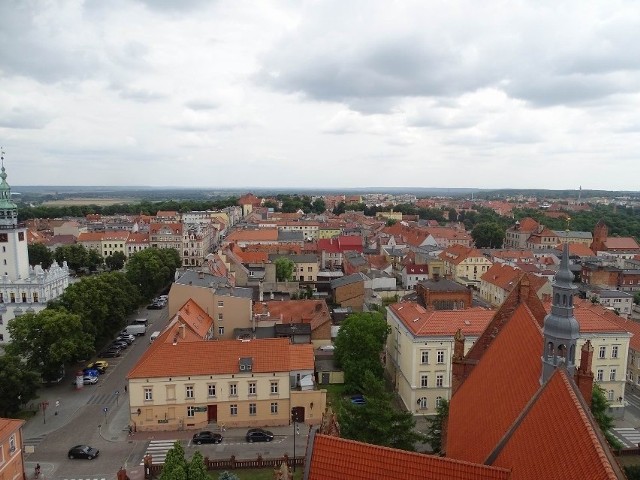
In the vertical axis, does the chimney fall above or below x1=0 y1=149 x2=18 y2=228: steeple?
below

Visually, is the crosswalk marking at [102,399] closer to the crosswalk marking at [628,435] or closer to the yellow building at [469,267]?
the crosswalk marking at [628,435]

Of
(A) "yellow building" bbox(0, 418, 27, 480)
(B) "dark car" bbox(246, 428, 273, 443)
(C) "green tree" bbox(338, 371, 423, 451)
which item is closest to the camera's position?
(C) "green tree" bbox(338, 371, 423, 451)

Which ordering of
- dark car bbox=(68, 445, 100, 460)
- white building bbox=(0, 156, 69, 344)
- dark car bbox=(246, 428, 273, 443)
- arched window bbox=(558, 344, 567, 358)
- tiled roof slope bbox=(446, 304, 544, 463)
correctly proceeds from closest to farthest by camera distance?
arched window bbox=(558, 344, 567, 358), tiled roof slope bbox=(446, 304, 544, 463), dark car bbox=(68, 445, 100, 460), dark car bbox=(246, 428, 273, 443), white building bbox=(0, 156, 69, 344)

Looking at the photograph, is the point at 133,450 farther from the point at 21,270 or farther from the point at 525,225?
the point at 525,225

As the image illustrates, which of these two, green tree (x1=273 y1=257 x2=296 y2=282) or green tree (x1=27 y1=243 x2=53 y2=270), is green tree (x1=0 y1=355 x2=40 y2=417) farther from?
green tree (x1=27 y1=243 x2=53 y2=270)

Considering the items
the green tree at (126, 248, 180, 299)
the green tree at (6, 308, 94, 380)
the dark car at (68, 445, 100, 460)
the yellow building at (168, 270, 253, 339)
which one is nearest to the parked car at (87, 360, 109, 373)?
the green tree at (6, 308, 94, 380)

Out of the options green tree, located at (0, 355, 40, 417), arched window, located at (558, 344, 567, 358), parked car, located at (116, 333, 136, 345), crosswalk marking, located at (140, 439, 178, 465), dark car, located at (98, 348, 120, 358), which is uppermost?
arched window, located at (558, 344, 567, 358)

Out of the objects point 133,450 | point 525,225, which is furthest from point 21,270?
point 525,225
